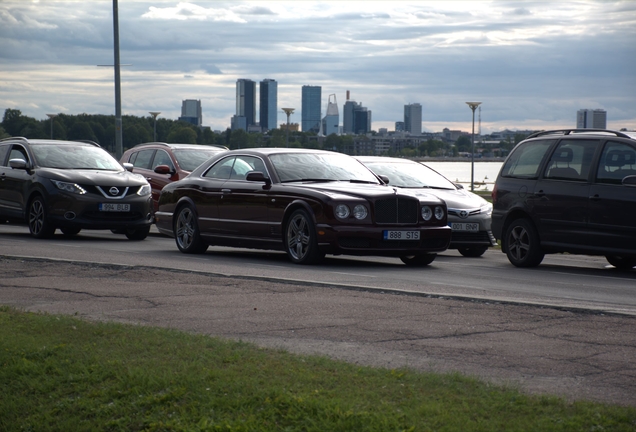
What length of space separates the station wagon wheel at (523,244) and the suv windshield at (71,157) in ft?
26.9

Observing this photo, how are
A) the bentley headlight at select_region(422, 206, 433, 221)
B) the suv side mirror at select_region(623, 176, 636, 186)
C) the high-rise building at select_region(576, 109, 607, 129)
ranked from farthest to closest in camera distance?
the high-rise building at select_region(576, 109, 607, 129)
the bentley headlight at select_region(422, 206, 433, 221)
the suv side mirror at select_region(623, 176, 636, 186)

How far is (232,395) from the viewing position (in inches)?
214

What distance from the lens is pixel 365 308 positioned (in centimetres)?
878

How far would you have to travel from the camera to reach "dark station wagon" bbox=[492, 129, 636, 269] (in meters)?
12.8

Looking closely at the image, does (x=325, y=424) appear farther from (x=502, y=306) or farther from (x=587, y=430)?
(x=502, y=306)

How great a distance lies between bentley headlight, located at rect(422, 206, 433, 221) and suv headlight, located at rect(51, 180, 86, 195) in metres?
7.08

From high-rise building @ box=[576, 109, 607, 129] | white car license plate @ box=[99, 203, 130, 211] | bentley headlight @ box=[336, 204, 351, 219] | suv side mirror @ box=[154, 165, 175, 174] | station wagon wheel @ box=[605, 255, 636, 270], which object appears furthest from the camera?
high-rise building @ box=[576, 109, 607, 129]

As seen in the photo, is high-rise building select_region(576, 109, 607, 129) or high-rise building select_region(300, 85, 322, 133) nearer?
high-rise building select_region(576, 109, 607, 129)

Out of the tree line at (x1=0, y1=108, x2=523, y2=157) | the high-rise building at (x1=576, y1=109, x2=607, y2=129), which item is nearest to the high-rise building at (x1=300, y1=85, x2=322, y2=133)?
the tree line at (x1=0, y1=108, x2=523, y2=157)

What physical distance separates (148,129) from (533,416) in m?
80.5

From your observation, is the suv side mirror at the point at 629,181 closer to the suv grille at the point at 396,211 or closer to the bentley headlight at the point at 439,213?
the bentley headlight at the point at 439,213

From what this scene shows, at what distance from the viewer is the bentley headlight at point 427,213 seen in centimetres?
1345

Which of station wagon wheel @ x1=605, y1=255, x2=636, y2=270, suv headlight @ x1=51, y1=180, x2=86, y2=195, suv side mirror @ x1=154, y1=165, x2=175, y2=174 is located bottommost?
station wagon wheel @ x1=605, y1=255, x2=636, y2=270

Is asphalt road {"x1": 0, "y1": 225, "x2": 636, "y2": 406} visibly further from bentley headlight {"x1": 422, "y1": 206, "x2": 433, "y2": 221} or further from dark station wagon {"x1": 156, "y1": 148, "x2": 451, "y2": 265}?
bentley headlight {"x1": 422, "y1": 206, "x2": 433, "y2": 221}
